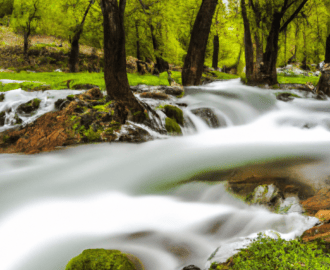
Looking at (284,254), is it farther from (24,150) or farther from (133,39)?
(133,39)

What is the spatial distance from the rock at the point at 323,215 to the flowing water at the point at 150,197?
0.09 meters

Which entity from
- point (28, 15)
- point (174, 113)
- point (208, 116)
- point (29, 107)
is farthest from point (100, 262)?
point (28, 15)

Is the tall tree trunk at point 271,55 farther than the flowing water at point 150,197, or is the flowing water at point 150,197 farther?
the tall tree trunk at point 271,55

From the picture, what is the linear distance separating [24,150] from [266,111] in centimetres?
756

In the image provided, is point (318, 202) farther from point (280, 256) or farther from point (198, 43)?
point (198, 43)

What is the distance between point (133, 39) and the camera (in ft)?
53.3

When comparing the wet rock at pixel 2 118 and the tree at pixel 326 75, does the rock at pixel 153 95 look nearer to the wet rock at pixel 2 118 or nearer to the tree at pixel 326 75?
the wet rock at pixel 2 118

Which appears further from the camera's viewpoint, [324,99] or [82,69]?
[82,69]

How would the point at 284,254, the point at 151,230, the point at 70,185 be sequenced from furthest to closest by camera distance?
the point at 70,185, the point at 151,230, the point at 284,254

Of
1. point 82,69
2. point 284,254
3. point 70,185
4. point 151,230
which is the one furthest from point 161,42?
point 284,254

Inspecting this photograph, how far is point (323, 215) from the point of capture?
263 cm

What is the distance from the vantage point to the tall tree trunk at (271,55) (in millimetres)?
10648

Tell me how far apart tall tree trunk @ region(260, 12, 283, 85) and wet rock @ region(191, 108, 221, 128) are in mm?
5397

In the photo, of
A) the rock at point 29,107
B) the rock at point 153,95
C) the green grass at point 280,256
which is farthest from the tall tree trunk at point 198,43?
the green grass at point 280,256
